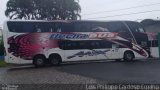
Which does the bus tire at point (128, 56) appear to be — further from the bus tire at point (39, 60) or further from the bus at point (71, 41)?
the bus tire at point (39, 60)

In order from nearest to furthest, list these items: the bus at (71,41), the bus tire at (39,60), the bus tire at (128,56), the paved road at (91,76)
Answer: the paved road at (91,76) < the bus at (71,41) < the bus tire at (39,60) < the bus tire at (128,56)

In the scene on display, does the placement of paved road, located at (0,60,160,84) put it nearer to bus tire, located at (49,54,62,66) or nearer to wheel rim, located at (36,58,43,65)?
wheel rim, located at (36,58,43,65)

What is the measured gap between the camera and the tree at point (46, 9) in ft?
173

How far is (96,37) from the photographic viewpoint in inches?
1049

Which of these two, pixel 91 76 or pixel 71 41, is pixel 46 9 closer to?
pixel 71 41

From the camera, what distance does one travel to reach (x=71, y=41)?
85.5 feet

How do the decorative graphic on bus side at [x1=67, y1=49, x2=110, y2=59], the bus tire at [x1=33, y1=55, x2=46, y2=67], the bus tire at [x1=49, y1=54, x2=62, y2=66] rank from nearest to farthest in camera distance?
the bus tire at [x1=33, y1=55, x2=46, y2=67] < the bus tire at [x1=49, y1=54, x2=62, y2=66] < the decorative graphic on bus side at [x1=67, y1=49, x2=110, y2=59]

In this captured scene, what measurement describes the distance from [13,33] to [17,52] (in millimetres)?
1403

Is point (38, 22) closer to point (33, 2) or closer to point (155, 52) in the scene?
point (155, 52)

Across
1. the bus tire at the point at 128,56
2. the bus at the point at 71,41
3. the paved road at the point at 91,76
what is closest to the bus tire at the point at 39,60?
the bus at the point at 71,41

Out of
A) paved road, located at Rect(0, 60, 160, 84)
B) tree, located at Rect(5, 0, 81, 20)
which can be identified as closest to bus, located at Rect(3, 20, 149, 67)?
paved road, located at Rect(0, 60, 160, 84)

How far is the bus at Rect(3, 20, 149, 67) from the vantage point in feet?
80.9

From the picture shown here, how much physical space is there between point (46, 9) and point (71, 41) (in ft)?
90.8

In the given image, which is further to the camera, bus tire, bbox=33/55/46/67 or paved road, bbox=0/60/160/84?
bus tire, bbox=33/55/46/67
